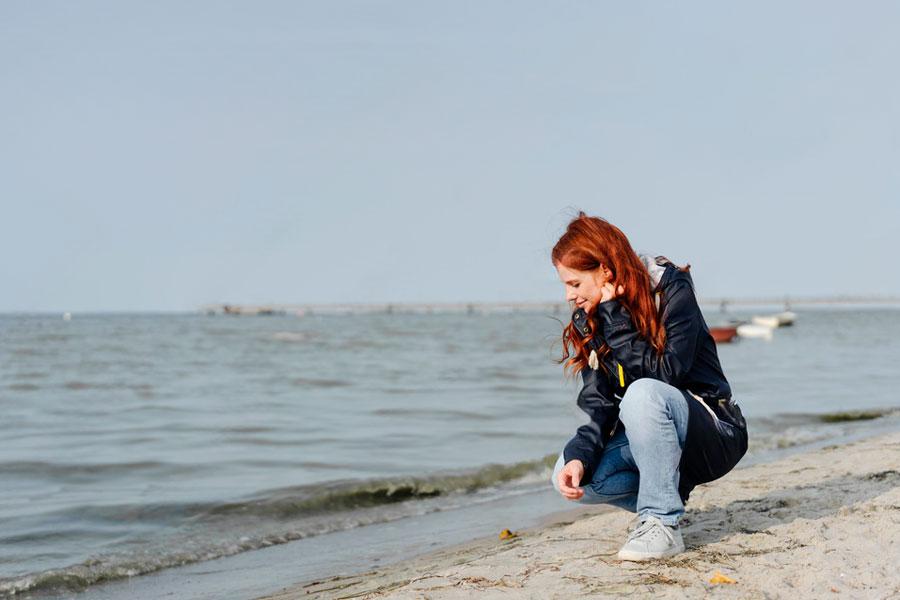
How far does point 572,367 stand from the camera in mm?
3322

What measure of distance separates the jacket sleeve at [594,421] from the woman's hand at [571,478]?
45mm

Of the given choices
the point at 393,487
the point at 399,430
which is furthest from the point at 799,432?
the point at 393,487

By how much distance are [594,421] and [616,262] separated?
0.65 m

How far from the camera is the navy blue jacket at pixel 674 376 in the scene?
3088 mm

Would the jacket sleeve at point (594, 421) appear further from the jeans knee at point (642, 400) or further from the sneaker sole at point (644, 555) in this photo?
the sneaker sole at point (644, 555)

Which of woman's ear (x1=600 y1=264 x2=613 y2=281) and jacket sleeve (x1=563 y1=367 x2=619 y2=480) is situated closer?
woman's ear (x1=600 y1=264 x2=613 y2=281)

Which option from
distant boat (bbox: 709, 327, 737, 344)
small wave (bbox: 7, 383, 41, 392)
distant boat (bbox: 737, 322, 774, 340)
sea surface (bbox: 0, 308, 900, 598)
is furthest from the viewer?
distant boat (bbox: 737, 322, 774, 340)

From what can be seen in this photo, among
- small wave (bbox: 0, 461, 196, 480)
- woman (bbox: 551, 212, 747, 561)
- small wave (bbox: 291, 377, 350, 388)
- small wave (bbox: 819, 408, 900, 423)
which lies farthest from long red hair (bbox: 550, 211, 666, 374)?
small wave (bbox: 291, 377, 350, 388)

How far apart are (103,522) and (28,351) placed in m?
18.2

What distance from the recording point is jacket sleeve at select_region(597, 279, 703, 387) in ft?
10.1

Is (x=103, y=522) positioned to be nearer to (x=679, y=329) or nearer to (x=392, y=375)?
(x=679, y=329)

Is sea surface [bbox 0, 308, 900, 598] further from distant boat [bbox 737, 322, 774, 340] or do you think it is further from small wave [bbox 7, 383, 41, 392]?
distant boat [bbox 737, 322, 774, 340]

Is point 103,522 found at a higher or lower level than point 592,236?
lower

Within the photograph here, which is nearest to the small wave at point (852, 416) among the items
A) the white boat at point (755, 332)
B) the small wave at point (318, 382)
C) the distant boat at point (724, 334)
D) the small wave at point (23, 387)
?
the small wave at point (318, 382)
